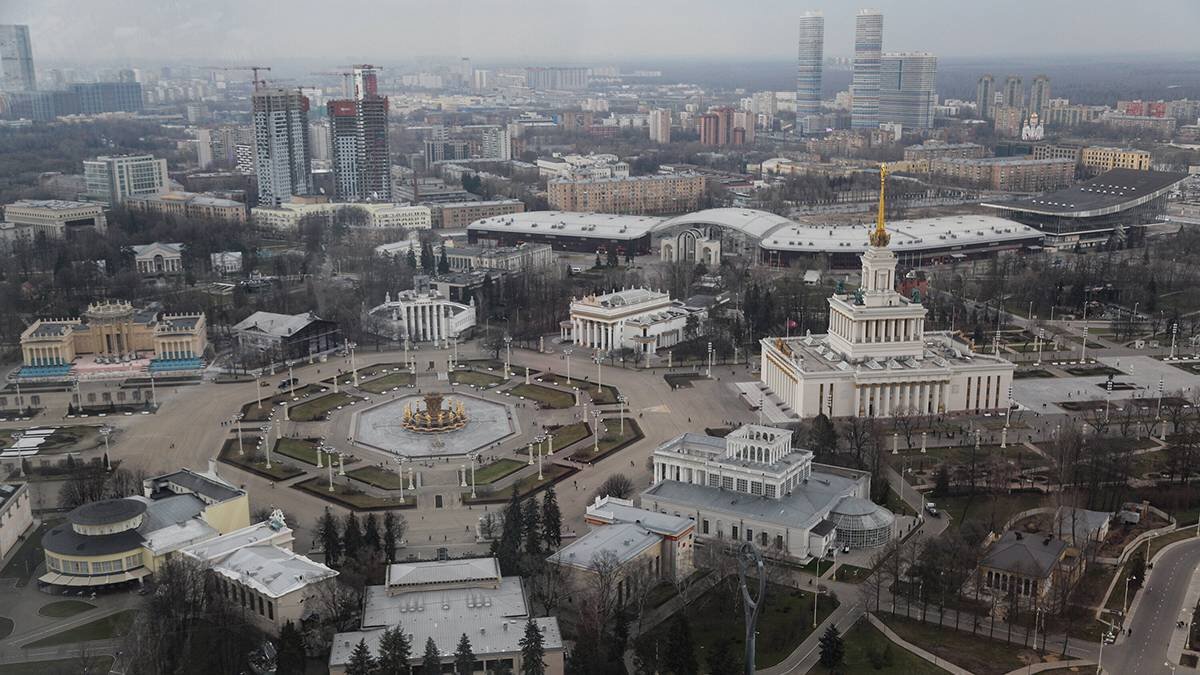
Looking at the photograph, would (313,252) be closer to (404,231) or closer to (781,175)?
(404,231)

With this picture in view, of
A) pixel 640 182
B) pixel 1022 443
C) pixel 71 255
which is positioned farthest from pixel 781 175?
pixel 1022 443

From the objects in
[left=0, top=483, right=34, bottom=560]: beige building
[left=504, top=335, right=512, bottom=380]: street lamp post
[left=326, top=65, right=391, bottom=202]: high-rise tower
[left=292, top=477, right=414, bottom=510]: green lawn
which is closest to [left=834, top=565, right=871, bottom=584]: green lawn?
[left=292, top=477, right=414, bottom=510]: green lawn

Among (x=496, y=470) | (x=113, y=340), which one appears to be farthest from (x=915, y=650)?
(x=113, y=340)

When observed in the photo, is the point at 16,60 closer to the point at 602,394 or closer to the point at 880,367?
the point at 602,394

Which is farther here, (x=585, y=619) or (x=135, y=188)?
(x=135, y=188)

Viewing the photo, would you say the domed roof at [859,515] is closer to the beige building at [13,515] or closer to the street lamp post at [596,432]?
the street lamp post at [596,432]
